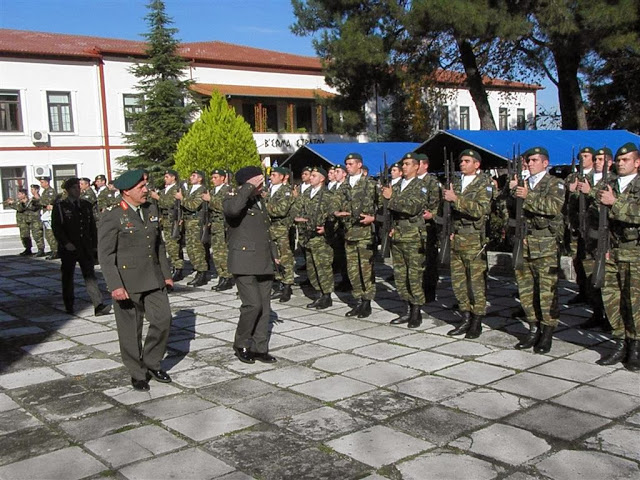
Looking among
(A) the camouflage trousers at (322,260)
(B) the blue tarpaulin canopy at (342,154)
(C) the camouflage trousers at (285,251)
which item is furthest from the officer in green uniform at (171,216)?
(B) the blue tarpaulin canopy at (342,154)

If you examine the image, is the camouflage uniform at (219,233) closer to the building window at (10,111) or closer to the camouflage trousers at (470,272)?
the camouflage trousers at (470,272)

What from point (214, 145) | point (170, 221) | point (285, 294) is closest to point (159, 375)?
point (285, 294)

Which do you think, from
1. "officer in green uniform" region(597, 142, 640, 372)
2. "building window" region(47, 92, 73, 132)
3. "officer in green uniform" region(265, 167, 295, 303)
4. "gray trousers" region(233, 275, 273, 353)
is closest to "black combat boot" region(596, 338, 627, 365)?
"officer in green uniform" region(597, 142, 640, 372)

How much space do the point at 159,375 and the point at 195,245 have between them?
16.4ft

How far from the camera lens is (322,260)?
823 centimetres

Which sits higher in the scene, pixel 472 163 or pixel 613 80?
pixel 613 80

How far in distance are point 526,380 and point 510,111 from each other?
40.1 metres

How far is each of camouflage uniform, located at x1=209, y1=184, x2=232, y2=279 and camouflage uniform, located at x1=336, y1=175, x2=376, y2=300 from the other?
2629 millimetres

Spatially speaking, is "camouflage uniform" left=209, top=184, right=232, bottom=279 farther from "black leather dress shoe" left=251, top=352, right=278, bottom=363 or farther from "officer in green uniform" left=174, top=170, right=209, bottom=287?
"black leather dress shoe" left=251, top=352, right=278, bottom=363

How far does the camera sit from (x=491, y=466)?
3.59m

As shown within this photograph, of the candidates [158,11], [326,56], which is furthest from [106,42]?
[326,56]

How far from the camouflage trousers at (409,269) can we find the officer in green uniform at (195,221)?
3.90 m

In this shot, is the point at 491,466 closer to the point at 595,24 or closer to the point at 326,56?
the point at 595,24

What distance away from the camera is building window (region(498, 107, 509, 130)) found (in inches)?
1639
